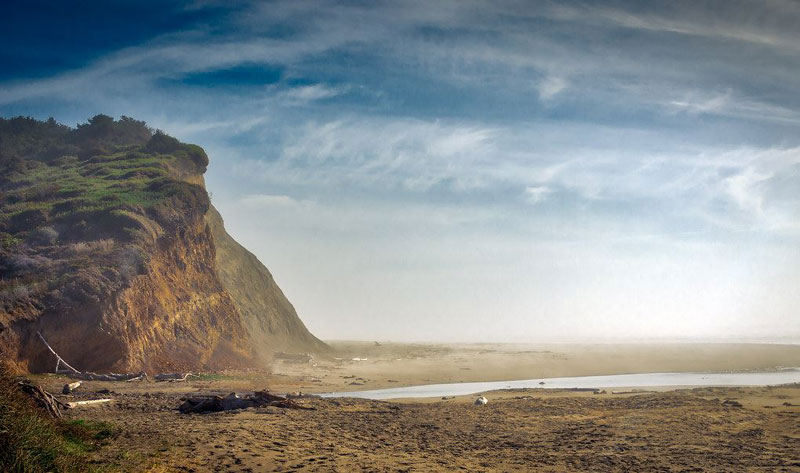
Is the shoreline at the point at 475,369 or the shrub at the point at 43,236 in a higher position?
the shrub at the point at 43,236

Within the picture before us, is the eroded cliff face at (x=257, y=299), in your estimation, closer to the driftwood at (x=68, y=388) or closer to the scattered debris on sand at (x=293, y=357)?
the scattered debris on sand at (x=293, y=357)

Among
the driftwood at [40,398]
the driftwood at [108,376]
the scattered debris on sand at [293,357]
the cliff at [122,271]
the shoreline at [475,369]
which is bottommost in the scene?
the shoreline at [475,369]

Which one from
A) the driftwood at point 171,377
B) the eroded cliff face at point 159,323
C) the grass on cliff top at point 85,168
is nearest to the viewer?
the eroded cliff face at point 159,323

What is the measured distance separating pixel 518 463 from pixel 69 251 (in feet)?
108

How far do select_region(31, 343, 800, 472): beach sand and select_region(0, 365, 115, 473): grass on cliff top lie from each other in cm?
117

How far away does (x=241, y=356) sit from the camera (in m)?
39.0

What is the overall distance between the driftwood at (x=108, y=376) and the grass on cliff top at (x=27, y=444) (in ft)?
62.8

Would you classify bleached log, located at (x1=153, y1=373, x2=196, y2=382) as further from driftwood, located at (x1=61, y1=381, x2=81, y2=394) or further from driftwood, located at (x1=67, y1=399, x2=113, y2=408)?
driftwood, located at (x1=67, y1=399, x2=113, y2=408)

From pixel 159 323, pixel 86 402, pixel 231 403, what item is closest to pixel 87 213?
pixel 159 323

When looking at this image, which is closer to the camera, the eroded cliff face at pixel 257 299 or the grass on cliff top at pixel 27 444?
the grass on cliff top at pixel 27 444

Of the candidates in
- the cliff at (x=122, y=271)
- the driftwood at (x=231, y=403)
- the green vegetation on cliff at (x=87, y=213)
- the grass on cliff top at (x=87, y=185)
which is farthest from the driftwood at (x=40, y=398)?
the grass on cliff top at (x=87, y=185)

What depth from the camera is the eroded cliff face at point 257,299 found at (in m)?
51.1

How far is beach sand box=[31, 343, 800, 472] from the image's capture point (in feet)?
35.3

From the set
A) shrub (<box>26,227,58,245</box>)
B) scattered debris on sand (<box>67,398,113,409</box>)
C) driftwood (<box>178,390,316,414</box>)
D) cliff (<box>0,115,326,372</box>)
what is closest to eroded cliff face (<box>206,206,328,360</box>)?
cliff (<box>0,115,326,372</box>)
